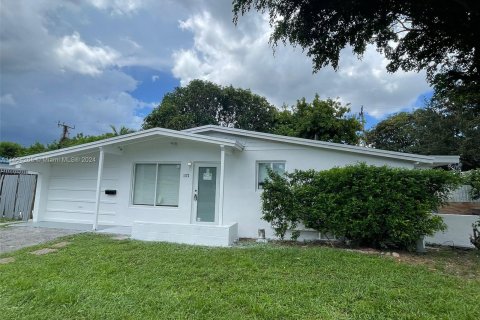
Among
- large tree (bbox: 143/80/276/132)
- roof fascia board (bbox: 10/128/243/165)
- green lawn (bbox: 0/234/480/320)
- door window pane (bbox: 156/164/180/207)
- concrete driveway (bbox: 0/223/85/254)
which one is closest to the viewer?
green lawn (bbox: 0/234/480/320)

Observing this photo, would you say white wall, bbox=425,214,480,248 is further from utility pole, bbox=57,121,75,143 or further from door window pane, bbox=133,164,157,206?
utility pole, bbox=57,121,75,143

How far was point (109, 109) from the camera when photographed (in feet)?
53.7

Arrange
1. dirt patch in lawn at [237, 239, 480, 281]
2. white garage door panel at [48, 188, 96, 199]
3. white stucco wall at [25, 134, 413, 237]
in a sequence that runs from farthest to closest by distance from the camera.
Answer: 1. white garage door panel at [48, 188, 96, 199]
2. white stucco wall at [25, 134, 413, 237]
3. dirt patch in lawn at [237, 239, 480, 281]

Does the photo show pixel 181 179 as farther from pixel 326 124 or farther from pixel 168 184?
pixel 326 124

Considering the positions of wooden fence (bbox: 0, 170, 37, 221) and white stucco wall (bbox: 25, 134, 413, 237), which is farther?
wooden fence (bbox: 0, 170, 37, 221)

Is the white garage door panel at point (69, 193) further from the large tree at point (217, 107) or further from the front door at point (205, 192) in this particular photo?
the large tree at point (217, 107)

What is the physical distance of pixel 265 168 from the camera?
8.95 meters

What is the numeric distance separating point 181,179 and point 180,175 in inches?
5.5

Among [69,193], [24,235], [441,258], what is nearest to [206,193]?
[24,235]

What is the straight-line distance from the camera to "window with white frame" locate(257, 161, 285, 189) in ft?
28.9

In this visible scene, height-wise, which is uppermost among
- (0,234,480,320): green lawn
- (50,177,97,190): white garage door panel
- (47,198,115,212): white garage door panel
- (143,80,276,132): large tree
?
(143,80,276,132): large tree

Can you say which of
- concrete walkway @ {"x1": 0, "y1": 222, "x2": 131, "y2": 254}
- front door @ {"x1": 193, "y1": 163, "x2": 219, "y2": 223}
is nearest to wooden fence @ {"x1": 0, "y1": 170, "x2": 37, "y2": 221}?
concrete walkway @ {"x1": 0, "y1": 222, "x2": 131, "y2": 254}

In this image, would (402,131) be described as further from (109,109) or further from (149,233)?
(149,233)

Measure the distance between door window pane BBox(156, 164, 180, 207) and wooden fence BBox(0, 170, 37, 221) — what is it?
5522 millimetres
